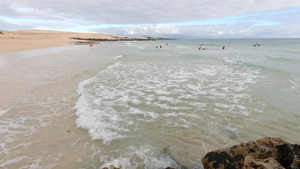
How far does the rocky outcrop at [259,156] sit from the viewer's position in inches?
117

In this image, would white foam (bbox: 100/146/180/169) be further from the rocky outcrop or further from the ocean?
the rocky outcrop

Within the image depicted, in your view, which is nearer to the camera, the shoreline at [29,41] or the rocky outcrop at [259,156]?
the rocky outcrop at [259,156]

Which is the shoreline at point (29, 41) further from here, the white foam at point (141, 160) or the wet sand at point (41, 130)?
the white foam at point (141, 160)

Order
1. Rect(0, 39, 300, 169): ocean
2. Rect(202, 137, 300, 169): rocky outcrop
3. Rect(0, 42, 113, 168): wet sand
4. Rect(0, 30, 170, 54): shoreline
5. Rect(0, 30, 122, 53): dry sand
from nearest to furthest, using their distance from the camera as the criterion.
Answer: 1. Rect(202, 137, 300, 169): rocky outcrop
2. Rect(0, 42, 113, 168): wet sand
3. Rect(0, 39, 300, 169): ocean
4. Rect(0, 30, 122, 53): dry sand
5. Rect(0, 30, 170, 54): shoreline

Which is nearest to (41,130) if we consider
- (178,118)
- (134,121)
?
(134,121)

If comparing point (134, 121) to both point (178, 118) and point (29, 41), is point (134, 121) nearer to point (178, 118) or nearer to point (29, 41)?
point (178, 118)

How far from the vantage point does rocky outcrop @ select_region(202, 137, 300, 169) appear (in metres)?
2.97

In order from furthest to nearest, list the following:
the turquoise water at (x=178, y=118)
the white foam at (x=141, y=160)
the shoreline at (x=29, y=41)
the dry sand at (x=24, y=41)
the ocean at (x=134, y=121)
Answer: the shoreline at (x=29, y=41) < the dry sand at (x=24, y=41) < the turquoise water at (x=178, y=118) < the ocean at (x=134, y=121) < the white foam at (x=141, y=160)

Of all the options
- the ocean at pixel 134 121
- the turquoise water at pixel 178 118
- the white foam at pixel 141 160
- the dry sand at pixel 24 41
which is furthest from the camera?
the dry sand at pixel 24 41

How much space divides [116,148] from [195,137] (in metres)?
2.43

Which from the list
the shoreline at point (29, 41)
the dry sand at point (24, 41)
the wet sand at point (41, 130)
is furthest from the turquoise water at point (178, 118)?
the dry sand at point (24, 41)

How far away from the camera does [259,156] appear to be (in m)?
3.28

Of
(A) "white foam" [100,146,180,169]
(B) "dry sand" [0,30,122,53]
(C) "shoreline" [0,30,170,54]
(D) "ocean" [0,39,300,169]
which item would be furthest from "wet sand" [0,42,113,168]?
(B) "dry sand" [0,30,122,53]

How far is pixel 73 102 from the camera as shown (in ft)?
26.8
